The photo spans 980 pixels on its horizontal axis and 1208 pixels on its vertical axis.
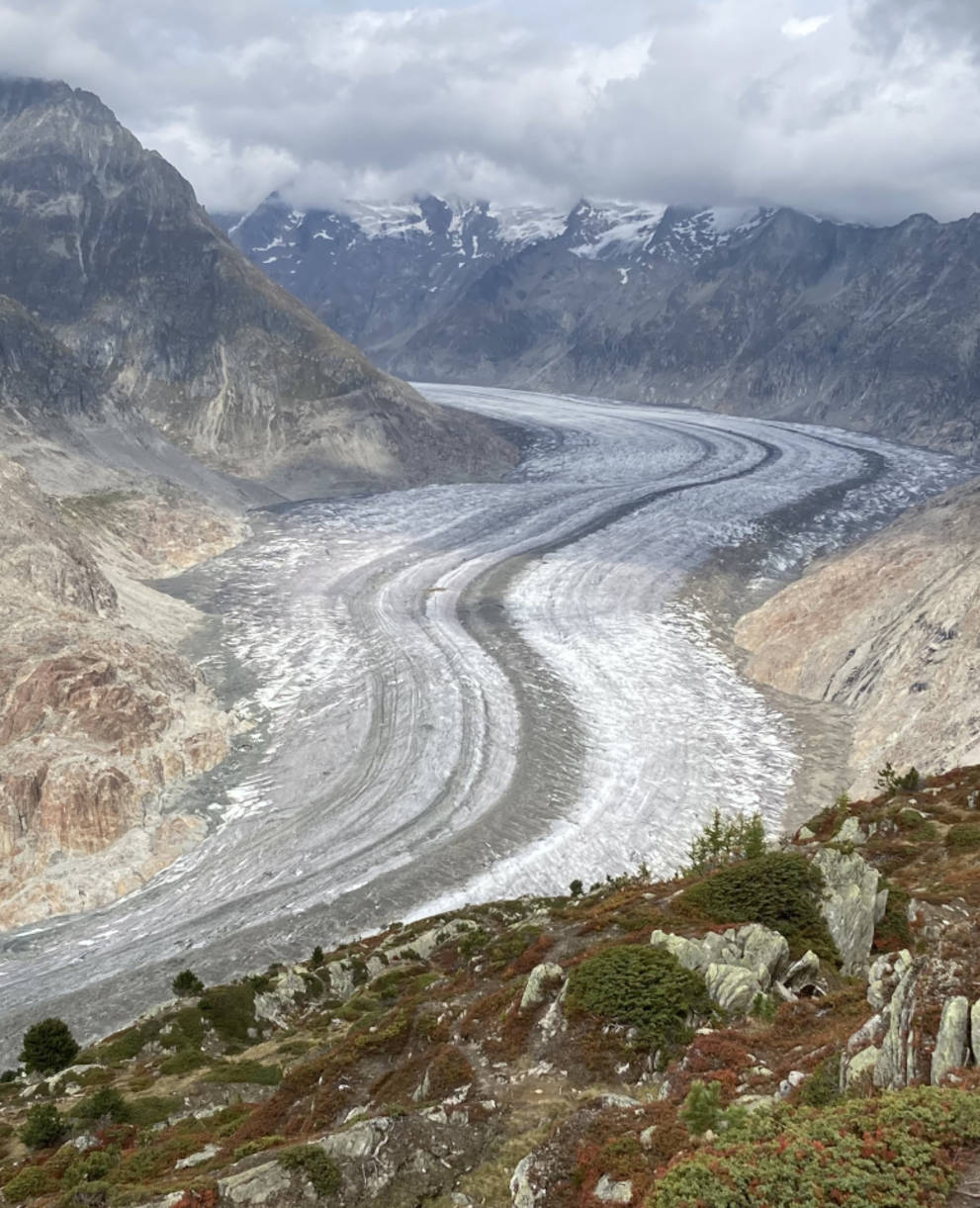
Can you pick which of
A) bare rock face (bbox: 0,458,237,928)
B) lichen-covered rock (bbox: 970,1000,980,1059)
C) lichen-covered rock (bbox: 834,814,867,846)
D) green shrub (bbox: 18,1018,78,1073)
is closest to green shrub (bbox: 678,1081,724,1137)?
lichen-covered rock (bbox: 970,1000,980,1059)

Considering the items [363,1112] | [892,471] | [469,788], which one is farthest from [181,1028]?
[892,471]

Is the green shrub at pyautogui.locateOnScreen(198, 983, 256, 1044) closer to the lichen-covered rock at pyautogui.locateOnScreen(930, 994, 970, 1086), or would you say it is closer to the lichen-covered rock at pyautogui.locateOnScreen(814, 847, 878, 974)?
the lichen-covered rock at pyautogui.locateOnScreen(814, 847, 878, 974)

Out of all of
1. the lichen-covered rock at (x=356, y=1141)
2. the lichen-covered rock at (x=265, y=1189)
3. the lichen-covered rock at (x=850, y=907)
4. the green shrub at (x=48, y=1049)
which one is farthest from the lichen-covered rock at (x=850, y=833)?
the green shrub at (x=48, y=1049)

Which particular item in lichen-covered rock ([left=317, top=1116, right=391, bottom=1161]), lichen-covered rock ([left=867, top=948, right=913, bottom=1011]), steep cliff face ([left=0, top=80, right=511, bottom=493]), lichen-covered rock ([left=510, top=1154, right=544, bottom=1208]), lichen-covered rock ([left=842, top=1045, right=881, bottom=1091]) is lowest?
lichen-covered rock ([left=867, top=948, right=913, bottom=1011])

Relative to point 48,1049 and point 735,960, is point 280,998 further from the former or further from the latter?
point 735,960

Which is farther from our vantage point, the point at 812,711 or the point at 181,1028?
the point at 812,711

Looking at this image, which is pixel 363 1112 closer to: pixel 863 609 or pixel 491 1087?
pixel 491 1087
